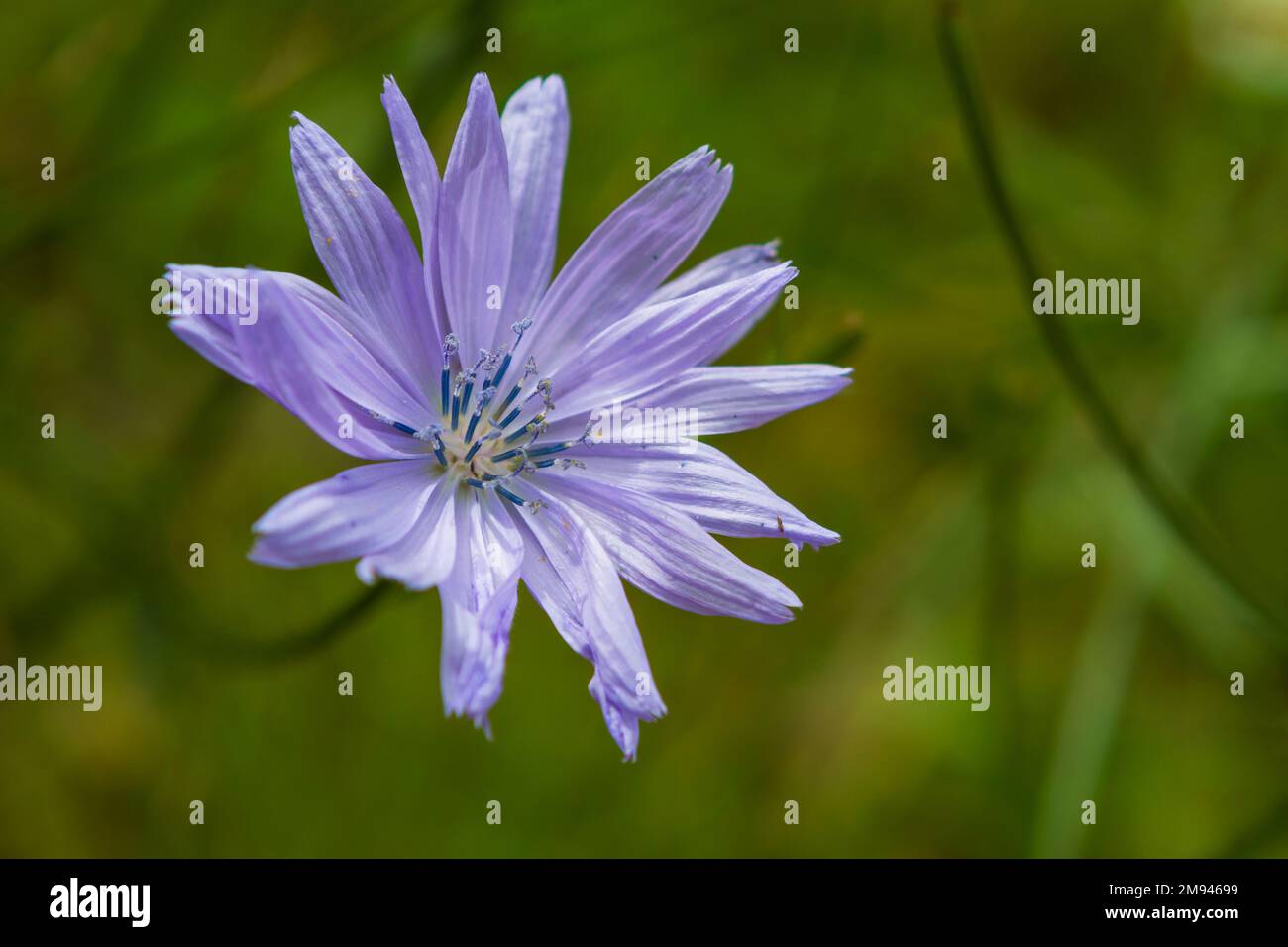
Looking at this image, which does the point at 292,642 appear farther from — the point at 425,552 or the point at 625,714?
the point at 625,714

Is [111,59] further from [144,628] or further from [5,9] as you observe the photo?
[144,628]

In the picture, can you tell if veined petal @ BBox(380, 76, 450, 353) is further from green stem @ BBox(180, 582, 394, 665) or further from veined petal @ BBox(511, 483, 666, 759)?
green stem @ BBox(180, 582, 394, 665)

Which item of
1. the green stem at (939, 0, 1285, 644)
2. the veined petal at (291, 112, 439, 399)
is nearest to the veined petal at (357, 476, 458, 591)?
the veined petal at (291, 112, 439, 399)

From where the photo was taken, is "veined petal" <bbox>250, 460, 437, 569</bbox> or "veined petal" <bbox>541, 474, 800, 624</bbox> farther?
"veined petal" <bbox>541, 474, 800, 624</bbox>

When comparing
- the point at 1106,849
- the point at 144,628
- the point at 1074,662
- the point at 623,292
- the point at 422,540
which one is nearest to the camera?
the point at 422,540

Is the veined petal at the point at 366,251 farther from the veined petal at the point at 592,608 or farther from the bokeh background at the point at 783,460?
the bokeh background at the point at 783,460
